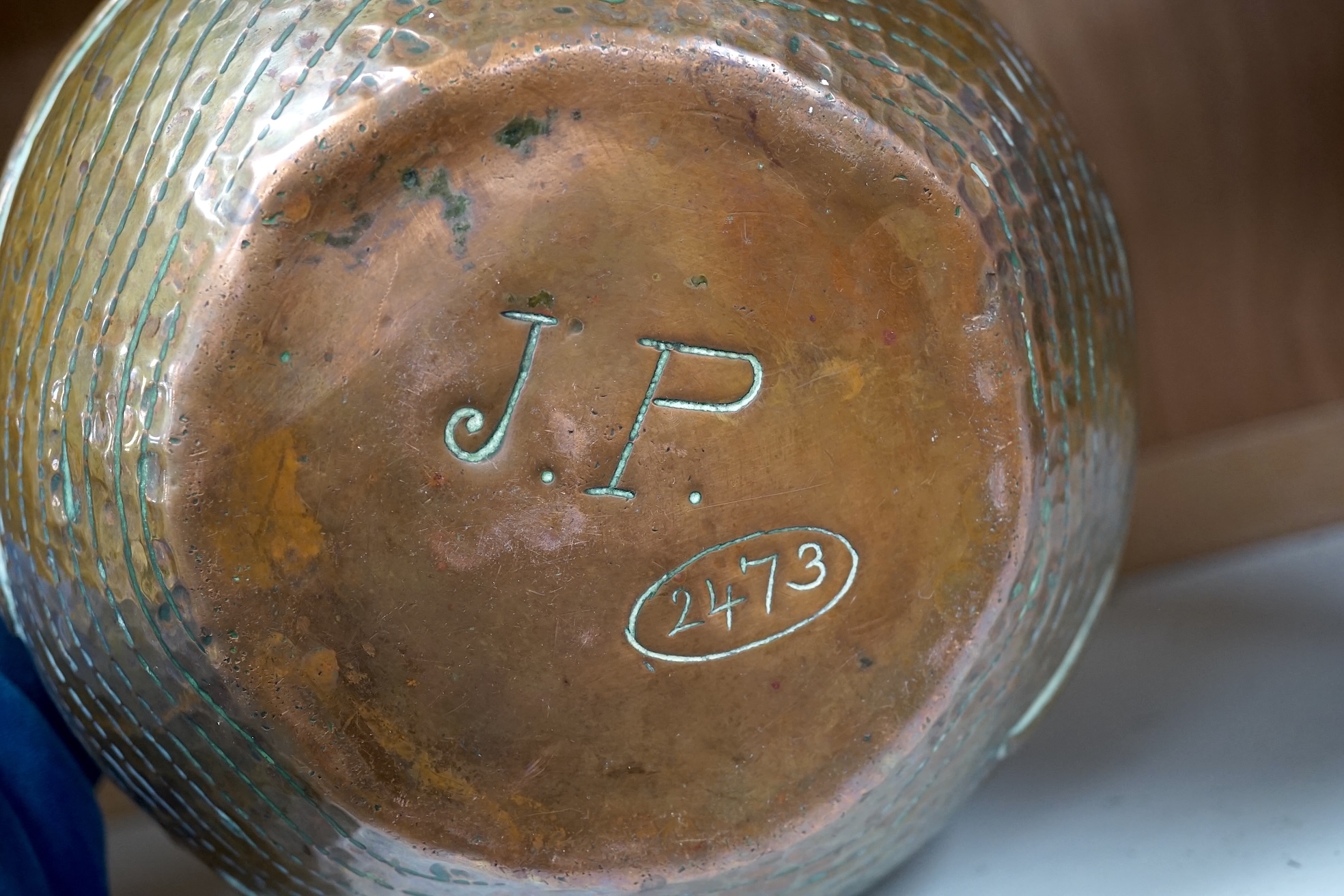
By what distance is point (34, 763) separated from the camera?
49cm

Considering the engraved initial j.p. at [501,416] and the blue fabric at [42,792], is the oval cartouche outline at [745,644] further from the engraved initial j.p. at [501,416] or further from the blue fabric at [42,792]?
the blue fabric at [42,792]

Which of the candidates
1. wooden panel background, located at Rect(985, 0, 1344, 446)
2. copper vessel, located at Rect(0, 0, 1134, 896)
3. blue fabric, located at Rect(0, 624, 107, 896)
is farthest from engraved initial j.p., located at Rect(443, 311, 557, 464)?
wooden panel background, located at Rect(985, 0, 1344, 446)

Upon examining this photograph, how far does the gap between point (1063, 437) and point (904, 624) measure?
9 centimetres

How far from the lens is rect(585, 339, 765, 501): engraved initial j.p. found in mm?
381

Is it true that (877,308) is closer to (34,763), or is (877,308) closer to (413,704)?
(413,704)

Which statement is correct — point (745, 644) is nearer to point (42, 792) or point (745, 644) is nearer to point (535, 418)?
point (535, 418)

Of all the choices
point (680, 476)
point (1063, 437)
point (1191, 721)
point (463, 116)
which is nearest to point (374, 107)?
point (463, 116)

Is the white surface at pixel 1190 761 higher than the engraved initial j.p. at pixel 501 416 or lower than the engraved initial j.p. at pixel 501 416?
lower

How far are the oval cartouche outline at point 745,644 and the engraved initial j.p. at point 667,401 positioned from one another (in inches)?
1.3

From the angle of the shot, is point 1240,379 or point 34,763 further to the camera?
point 1240,379

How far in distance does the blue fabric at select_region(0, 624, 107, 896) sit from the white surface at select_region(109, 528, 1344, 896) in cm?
17

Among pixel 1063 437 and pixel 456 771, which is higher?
pixel 1063 437

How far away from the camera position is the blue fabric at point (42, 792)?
Answer: 19.0 inches

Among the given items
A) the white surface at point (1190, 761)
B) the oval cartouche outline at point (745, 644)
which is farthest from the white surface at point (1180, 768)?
the oval cartouche outline at point (745, 644)
